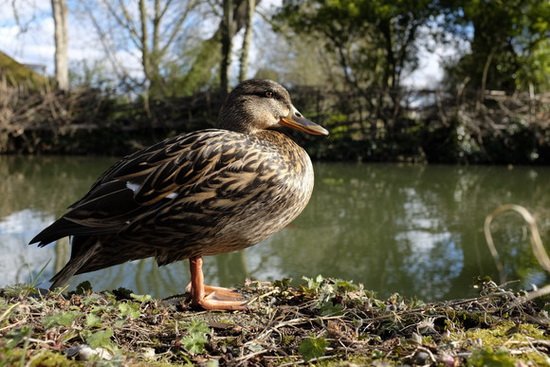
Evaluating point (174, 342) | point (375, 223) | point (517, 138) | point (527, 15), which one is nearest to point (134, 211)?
point (174, 342)

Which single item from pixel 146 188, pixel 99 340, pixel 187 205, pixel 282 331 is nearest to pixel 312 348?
pixel 282 331

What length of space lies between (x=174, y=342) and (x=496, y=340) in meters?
1.14

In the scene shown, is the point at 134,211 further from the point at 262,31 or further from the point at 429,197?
the point at 262,31

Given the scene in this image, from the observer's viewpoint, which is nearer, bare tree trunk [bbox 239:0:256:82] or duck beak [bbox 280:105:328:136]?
duck beak [bbox 280:105:328:136]

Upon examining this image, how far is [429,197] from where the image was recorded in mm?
8883

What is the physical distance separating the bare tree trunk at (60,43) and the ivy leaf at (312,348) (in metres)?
19.3

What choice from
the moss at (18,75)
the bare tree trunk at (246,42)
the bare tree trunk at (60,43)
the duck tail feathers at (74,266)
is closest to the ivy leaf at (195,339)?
the duck tail feathers at (74,266)

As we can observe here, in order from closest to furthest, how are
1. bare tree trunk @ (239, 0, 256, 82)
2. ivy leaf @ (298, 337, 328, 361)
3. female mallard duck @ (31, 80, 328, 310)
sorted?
ivy leaf @ (298, 337, 328, 361) → female mallard duck @ (31, 80, 328, 310) → bare tree trunk @ (239, 0, 256, 82)

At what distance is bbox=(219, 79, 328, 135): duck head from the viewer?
293 cm

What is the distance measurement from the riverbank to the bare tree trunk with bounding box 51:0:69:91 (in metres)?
18.7

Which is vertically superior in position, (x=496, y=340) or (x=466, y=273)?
(x=496, y=340)

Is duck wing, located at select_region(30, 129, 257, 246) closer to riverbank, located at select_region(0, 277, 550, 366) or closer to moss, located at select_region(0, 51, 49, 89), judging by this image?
riverbank, located at select_region(0, 277, 550, 366)

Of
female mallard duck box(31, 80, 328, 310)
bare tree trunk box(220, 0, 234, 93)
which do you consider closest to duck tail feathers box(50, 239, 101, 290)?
female mallard duck box(31, 80, 328, 310)

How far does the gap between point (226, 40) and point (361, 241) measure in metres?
11.2
